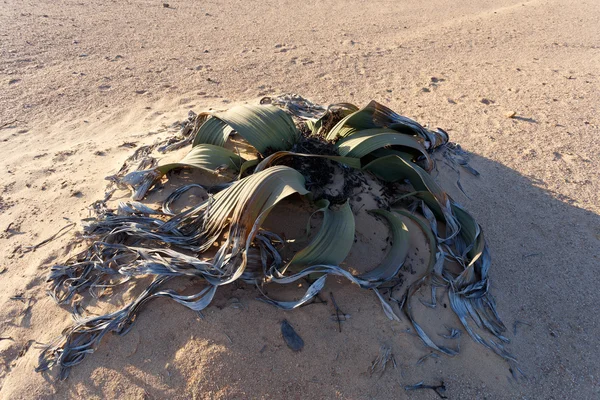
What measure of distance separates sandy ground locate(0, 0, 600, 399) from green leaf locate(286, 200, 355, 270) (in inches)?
7.2

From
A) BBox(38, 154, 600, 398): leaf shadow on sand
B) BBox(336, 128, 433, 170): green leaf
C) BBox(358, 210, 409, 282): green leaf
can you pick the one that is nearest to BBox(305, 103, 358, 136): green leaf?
BBox(336, 128, 433, 170): green leaf

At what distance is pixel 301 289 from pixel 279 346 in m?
0.27

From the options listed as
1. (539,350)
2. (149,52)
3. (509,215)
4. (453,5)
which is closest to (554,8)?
(453,5)

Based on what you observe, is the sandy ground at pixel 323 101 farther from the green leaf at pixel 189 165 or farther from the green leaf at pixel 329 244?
the green leaf at pixel 189 165

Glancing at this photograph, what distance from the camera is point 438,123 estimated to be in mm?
4012

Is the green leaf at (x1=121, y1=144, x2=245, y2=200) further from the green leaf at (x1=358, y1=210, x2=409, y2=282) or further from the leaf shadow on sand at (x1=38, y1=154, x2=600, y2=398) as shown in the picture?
the green leaf at (x1=358, y1=210, x2=409, y2=282)

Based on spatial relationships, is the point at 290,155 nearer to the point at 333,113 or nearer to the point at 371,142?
the point at 371,142

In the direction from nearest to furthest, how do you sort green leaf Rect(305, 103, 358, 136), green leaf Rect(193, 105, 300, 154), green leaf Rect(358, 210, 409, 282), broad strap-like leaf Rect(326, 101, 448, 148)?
1. green leaf Rect(358, 210, 409, 282)
2. green leaf Rect(193, 105, 300, 154)
3. broad strap-like leaf Rect(326, 101, 448, 148)
4. green leaf Rect(305, 103, 358, 136)

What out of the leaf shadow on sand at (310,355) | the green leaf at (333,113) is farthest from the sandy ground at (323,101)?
the green leaf at (333,113)

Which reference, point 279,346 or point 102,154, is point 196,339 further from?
point 102,154

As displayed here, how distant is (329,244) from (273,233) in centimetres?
31

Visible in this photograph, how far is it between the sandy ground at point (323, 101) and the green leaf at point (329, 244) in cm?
18

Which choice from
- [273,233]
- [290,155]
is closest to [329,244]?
[273,233]

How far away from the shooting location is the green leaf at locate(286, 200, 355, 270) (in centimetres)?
181
